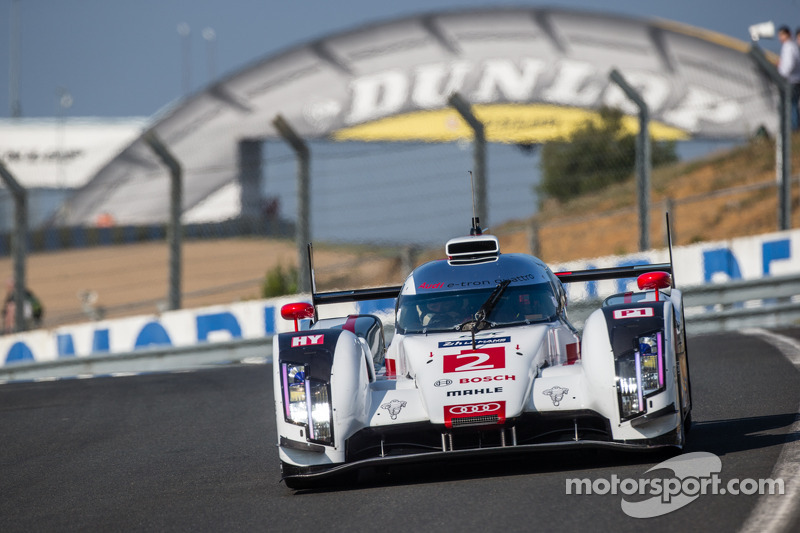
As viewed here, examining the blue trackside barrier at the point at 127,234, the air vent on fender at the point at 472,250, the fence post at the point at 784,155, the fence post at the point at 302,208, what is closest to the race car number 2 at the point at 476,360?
the air vent on fender at the point at 472,250

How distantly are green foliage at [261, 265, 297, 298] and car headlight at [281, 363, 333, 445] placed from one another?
407 inches

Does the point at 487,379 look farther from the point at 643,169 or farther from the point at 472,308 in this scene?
the point at 643,169

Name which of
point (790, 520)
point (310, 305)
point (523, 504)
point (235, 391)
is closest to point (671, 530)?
point (790, 520)

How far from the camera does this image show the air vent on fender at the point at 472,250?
7434 mm

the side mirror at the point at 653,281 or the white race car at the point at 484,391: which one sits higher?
the side mirror at the point at 653,281

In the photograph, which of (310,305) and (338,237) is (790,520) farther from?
(338,237)

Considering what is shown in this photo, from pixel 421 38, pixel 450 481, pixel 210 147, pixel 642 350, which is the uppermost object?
pixel 421 38

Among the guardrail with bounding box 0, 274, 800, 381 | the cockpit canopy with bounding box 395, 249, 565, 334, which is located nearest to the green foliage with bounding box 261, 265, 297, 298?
the guardrail with bounding box 0, 274, 800, 381

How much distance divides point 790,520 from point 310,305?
371 centimetres

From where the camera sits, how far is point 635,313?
6.14 m

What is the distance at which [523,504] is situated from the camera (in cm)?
509

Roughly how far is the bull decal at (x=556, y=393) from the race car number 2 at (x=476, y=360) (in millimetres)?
273

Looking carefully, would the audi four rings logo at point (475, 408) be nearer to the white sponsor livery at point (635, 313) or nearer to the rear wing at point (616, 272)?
the white sponsor livery at point (635, 313)

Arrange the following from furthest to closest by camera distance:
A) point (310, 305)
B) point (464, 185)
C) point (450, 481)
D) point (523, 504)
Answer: point (464, 185) → point (310, 305) → point (450, 481) → point (523, 504)
